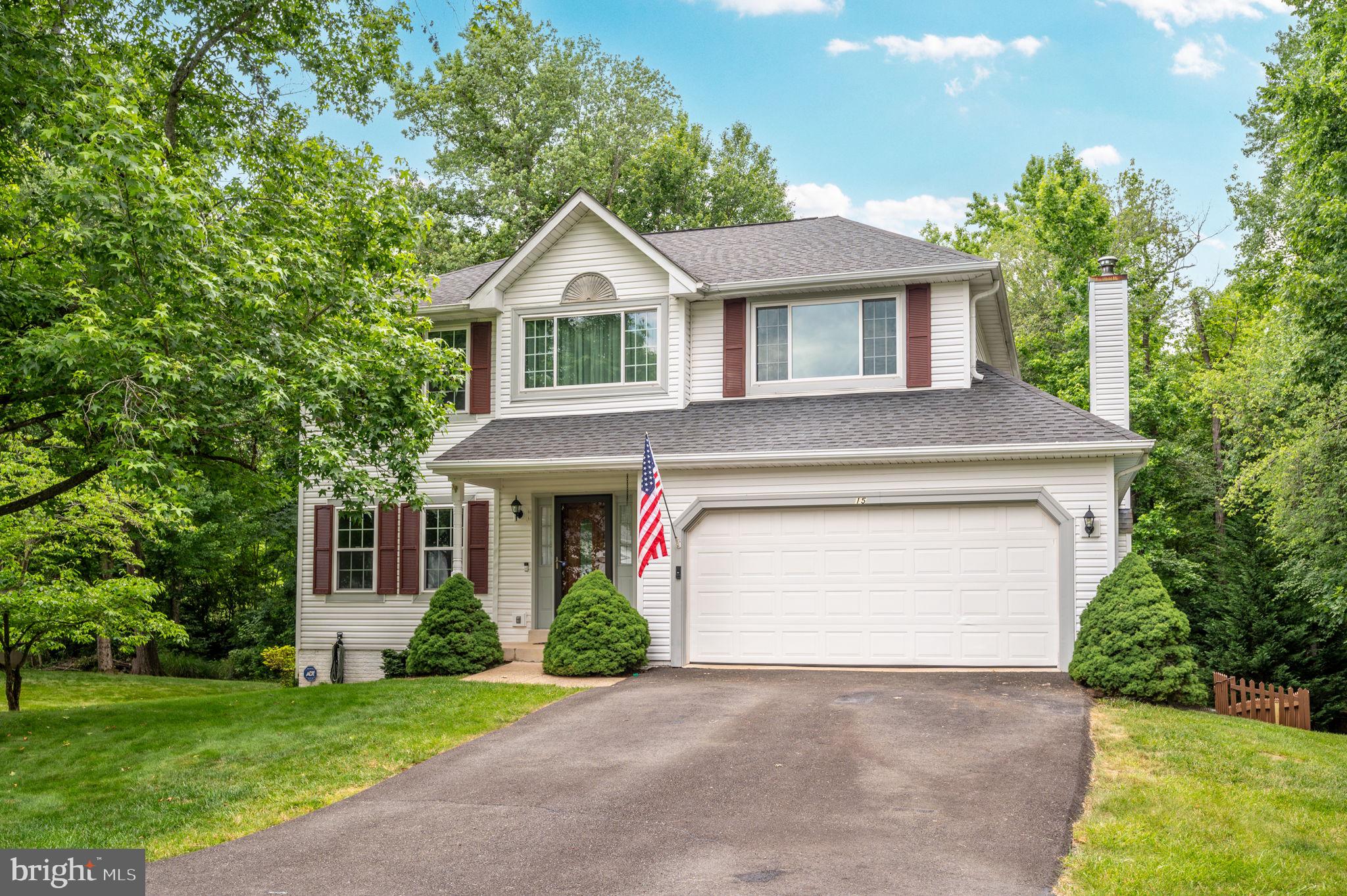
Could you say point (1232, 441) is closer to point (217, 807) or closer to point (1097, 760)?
point (1097, 760)

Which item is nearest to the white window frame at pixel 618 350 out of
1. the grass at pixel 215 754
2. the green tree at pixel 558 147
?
the grass at pixel 215 754

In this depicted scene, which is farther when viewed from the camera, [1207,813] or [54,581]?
[54,581]

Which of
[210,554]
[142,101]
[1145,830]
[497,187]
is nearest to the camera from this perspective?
[1145,830]

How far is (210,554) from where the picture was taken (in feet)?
80.5

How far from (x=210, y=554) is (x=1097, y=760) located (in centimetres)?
2202

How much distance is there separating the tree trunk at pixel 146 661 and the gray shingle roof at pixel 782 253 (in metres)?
14.2

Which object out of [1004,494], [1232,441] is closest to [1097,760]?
[1004,494]

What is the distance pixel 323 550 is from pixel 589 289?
20.3 ft

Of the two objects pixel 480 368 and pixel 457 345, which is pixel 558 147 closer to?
pixel 457 345

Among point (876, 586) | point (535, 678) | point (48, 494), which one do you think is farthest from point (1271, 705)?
point (48, 494)

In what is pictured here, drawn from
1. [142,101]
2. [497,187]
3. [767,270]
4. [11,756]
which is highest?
[497,187]

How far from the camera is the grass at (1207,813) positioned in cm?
545

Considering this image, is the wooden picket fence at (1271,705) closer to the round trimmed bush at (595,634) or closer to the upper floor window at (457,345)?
the round trimmed bush at (595,634)

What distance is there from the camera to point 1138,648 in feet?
35.0
